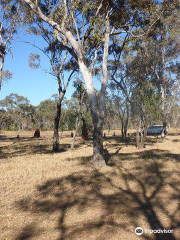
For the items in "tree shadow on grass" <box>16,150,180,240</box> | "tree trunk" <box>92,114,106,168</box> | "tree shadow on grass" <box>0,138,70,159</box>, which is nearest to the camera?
"tree shadow on grass" <box>16,150,180,240</box>

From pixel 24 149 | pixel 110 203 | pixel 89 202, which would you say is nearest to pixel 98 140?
pixel 89 202

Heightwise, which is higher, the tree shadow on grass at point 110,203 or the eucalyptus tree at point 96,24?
the eucalyptus tree at point 96,24

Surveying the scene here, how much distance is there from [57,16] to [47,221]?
30.7 feet

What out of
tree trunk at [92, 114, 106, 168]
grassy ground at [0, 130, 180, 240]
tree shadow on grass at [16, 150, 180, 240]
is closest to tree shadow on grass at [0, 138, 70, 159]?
grassy ground at [0, 130, 180, 240]

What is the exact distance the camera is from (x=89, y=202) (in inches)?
215

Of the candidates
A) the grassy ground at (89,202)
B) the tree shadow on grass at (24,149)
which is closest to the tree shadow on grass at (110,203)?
the grassy ground at (89,202)

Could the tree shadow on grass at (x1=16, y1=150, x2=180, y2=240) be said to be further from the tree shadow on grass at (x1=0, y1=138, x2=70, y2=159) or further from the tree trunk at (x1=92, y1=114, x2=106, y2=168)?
the tree shadow on grass at (x1=0, y1=138, x2=70, y2=159)

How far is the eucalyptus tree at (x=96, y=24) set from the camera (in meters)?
8.82

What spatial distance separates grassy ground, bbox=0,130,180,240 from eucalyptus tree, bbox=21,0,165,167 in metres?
1.78

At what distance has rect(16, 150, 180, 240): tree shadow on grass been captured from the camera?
4.07 m

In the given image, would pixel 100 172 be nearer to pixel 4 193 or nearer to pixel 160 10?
pixel 4 193

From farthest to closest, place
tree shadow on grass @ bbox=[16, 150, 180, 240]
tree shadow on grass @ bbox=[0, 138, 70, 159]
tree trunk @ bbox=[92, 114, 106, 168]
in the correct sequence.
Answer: tree shadow on grass @ bbox=[0, 138, 70, 159]
tree trunk @ bbox=[92, 114, 106, 168]
tree shadow on grass @ bbox=[16, 150, 180, 240]

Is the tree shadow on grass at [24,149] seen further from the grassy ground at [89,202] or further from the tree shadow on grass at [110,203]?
the tree shadow on grass at [110,203]

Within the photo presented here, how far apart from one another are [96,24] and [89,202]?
28.1 ft
